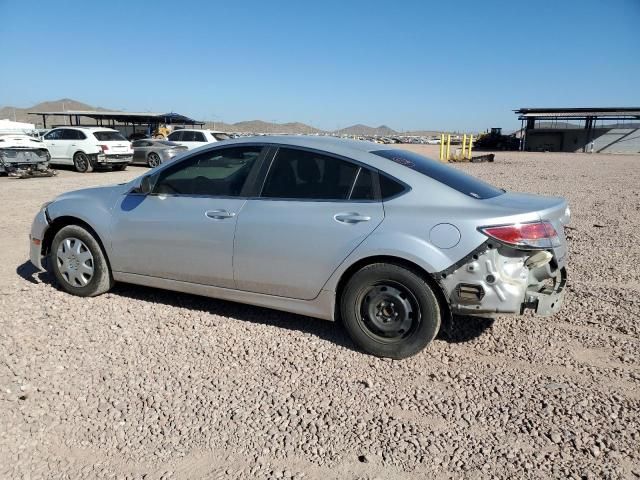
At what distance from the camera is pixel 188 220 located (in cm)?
421

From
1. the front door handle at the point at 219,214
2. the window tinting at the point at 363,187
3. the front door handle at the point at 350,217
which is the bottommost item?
the front door handle at the point at 219,214

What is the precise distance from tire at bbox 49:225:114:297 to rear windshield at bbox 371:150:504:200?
278cm

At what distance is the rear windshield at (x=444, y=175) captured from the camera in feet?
12.3

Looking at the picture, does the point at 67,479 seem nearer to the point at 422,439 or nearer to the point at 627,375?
the point at 422,439

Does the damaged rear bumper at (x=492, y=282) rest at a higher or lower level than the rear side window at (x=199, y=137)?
lower

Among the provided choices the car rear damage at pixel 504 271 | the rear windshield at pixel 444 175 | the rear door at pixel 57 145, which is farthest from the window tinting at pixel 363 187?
the rear door at pixel 57 145

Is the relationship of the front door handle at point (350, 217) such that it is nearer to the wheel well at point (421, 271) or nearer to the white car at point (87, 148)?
the wheel well at point (421, 271)

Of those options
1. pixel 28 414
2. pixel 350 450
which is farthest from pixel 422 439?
pixel 28 414

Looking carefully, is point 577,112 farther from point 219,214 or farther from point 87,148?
point 219,214

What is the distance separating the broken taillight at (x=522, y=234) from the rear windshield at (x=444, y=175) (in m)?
0.42

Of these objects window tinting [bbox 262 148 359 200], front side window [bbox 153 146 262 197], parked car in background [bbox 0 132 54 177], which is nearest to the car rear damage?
window tinting [bbox 262 148 359 200]

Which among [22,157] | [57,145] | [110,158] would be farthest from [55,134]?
[22,157]

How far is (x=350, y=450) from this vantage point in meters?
2.67

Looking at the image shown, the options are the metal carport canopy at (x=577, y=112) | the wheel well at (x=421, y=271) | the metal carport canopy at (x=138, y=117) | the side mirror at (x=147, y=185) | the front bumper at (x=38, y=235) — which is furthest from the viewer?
the metal carport canopy at (x=577, y=112)
